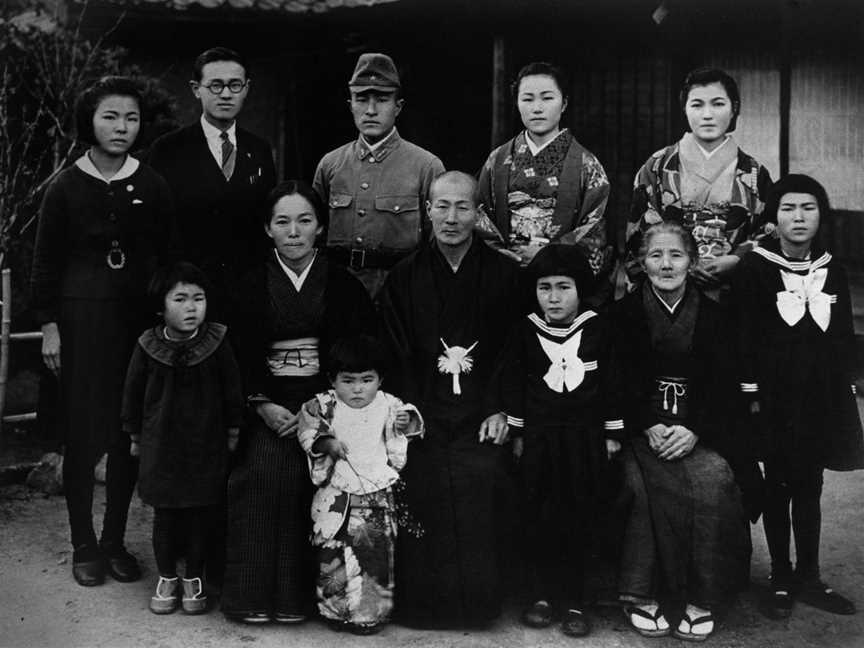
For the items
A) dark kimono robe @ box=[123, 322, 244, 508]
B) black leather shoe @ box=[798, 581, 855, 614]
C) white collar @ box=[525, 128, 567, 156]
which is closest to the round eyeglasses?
dark kimono robe @ box=[123, 322, 244, 508]

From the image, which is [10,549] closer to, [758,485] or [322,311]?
[322,311]

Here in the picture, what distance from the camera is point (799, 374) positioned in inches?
162

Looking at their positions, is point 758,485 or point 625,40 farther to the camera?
point 625,40

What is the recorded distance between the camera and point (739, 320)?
419 centimetres

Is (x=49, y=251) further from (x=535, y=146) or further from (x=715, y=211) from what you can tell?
(x=715, y=211)

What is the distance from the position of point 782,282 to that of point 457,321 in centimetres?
136

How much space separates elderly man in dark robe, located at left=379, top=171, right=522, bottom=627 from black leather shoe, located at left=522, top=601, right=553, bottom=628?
14 centimetres

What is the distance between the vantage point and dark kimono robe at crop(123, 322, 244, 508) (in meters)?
3.99

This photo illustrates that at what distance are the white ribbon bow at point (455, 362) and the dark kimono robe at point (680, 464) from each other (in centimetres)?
64

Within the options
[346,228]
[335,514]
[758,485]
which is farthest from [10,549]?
[758,485]

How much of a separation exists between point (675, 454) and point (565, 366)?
577mm

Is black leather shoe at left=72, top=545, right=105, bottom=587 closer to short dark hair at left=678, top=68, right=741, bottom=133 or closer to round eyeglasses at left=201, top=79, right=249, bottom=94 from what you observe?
round eyeglasses at left=201, top=79, right=249, bottom=94

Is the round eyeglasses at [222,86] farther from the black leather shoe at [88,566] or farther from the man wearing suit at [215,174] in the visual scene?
the black leather shoe at [88,566]

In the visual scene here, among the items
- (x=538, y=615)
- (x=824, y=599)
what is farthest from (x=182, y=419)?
(x=824, y=599)
